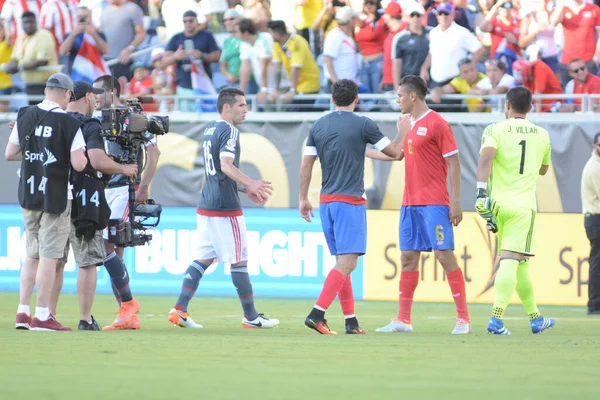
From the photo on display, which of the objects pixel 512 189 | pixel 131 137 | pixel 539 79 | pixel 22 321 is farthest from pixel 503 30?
pixel 22 321

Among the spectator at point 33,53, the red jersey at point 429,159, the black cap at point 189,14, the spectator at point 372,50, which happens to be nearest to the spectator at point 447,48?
the spectator at point 372,50

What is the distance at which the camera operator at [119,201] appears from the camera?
10.7m

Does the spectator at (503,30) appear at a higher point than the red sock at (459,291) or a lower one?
higher

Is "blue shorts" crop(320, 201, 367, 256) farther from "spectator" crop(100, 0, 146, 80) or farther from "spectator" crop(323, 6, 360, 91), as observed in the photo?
"spectator" crop(100, 0, 146, 80)

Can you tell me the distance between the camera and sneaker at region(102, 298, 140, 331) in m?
10.6

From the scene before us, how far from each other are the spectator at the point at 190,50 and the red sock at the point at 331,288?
994 centimetres

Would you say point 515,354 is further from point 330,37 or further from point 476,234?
point 330,37

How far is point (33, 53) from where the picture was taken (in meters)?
19.6

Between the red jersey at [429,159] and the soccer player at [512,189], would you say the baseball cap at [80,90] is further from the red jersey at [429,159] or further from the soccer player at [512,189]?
the soccer player at [512,189]

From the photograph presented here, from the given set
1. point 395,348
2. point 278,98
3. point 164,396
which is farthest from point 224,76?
point 164,396

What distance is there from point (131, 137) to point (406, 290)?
9.23 feet

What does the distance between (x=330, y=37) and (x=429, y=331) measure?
27.1ft

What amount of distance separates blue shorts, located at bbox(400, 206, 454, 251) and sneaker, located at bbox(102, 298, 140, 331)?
2538 mm

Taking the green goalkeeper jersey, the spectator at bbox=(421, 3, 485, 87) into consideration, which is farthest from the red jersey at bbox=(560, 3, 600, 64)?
the green goalkeeper jersey
